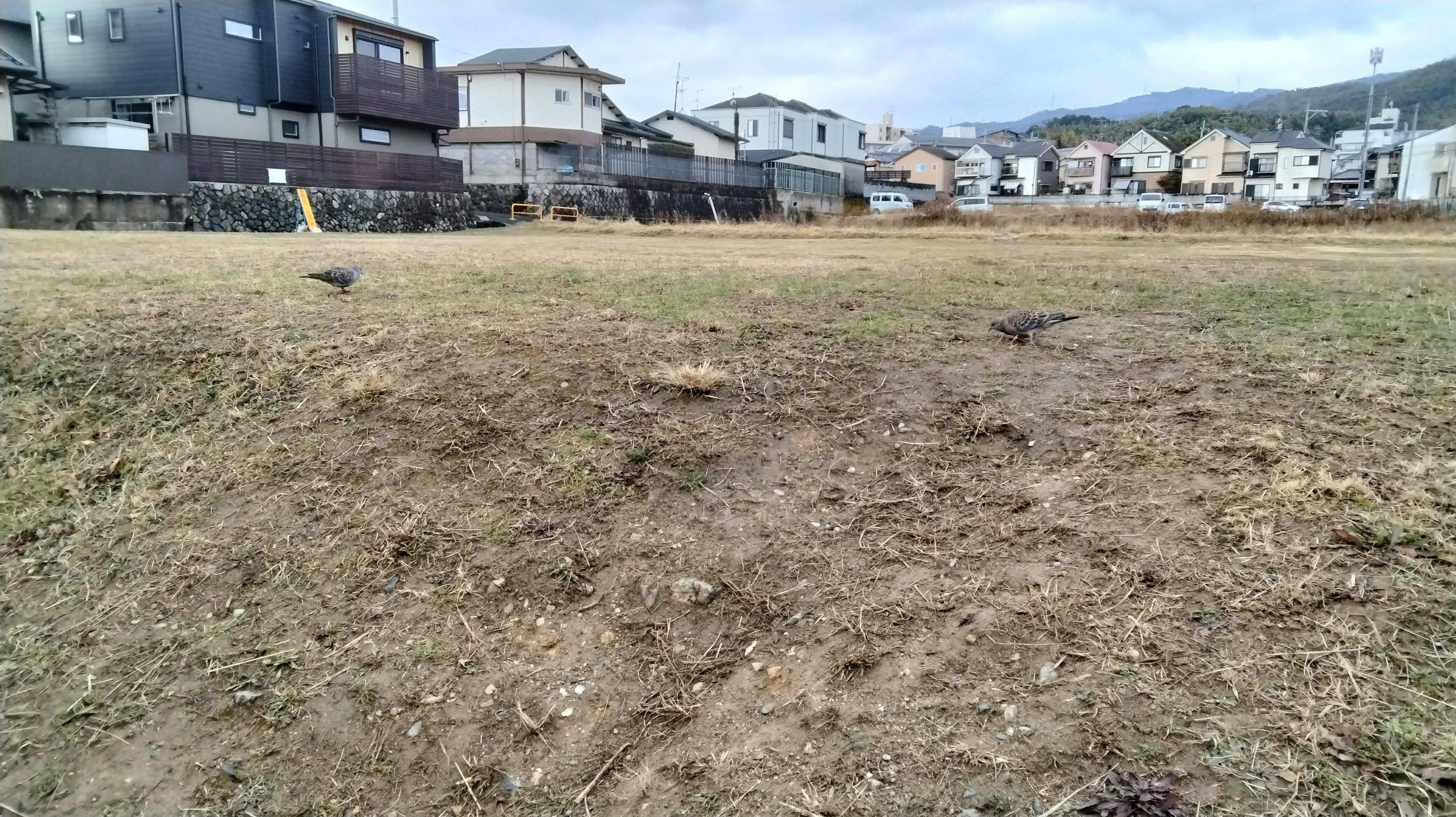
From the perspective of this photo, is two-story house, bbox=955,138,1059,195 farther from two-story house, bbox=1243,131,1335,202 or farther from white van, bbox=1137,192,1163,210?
two-story house, bbox=1243,131,1335,202

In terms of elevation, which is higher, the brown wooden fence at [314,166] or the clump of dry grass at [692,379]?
the brown wooden fence at [314,166]

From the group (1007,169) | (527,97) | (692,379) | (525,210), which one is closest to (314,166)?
(525,210)

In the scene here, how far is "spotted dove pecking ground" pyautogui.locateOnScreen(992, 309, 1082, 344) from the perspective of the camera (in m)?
4.71

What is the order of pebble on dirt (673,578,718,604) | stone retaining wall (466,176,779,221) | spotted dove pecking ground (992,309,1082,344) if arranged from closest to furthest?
pebble on dirt (673,578,718,604) → spotted dove pecking ground (992,309,1082,344) → stone retaining wall (466,176,779,221)

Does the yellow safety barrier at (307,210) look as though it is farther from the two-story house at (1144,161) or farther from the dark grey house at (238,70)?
the two-story house at (1144,161)

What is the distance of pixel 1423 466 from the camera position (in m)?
3.00

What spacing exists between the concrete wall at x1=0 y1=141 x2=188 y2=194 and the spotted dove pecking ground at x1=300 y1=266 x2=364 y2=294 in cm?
1366

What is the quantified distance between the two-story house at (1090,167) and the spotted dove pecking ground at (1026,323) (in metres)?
65.3

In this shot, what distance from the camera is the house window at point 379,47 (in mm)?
28344

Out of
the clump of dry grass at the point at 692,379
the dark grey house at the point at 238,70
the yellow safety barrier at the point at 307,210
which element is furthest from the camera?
the dark grey house at the point at 238,70

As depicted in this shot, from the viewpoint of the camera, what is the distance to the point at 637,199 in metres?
31.8

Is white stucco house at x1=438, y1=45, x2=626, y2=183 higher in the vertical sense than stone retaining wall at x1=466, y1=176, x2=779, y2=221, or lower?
higher

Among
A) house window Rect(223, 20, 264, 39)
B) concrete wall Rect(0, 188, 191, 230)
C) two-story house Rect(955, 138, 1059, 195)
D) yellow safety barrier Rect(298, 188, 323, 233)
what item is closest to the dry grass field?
concrete wall Rect(0, 188, 191, 230)

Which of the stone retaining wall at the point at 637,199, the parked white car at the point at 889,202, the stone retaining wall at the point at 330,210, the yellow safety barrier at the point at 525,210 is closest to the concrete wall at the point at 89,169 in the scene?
the stone retaining wall at the point at 330,210
